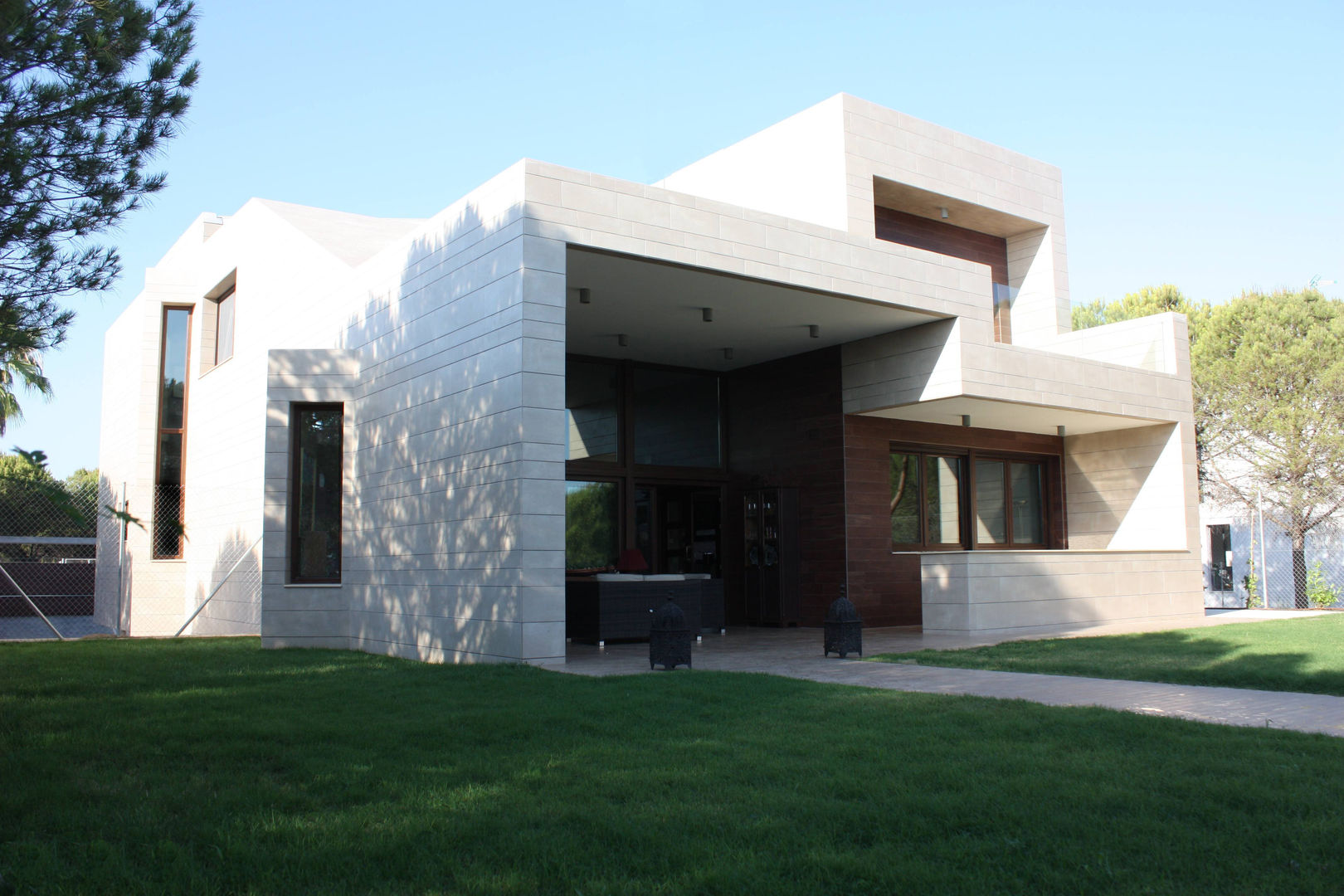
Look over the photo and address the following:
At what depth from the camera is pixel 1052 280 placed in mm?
17625

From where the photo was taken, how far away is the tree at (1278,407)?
21.6 meters

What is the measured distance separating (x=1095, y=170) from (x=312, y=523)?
14.8 metres

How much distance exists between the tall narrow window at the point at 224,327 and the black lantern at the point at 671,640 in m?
13.2

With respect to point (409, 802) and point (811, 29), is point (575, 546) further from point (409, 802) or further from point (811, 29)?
point (409, 802)

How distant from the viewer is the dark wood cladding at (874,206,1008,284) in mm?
16344

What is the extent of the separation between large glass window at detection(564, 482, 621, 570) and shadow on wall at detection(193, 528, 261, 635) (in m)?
5.31

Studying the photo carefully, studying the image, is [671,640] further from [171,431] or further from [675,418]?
[171,431]

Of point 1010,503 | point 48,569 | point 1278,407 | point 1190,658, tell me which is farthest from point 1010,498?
point 48,569

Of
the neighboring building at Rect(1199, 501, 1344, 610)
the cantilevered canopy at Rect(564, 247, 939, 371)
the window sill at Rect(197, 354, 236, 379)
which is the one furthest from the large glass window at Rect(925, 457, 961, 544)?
the window sill at Rect(197, 354, 236, 379)

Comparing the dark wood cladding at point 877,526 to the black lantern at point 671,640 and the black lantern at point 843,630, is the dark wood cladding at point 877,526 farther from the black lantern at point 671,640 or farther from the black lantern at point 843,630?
the black lantern at point 671,640

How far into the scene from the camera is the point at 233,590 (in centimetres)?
1700

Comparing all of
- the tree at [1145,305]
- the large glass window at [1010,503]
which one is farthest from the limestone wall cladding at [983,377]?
the tree at [1145,305]

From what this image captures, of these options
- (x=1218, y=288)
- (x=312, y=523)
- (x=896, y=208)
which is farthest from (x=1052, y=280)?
(x=1218, y=288)

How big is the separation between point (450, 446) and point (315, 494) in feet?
10.1
